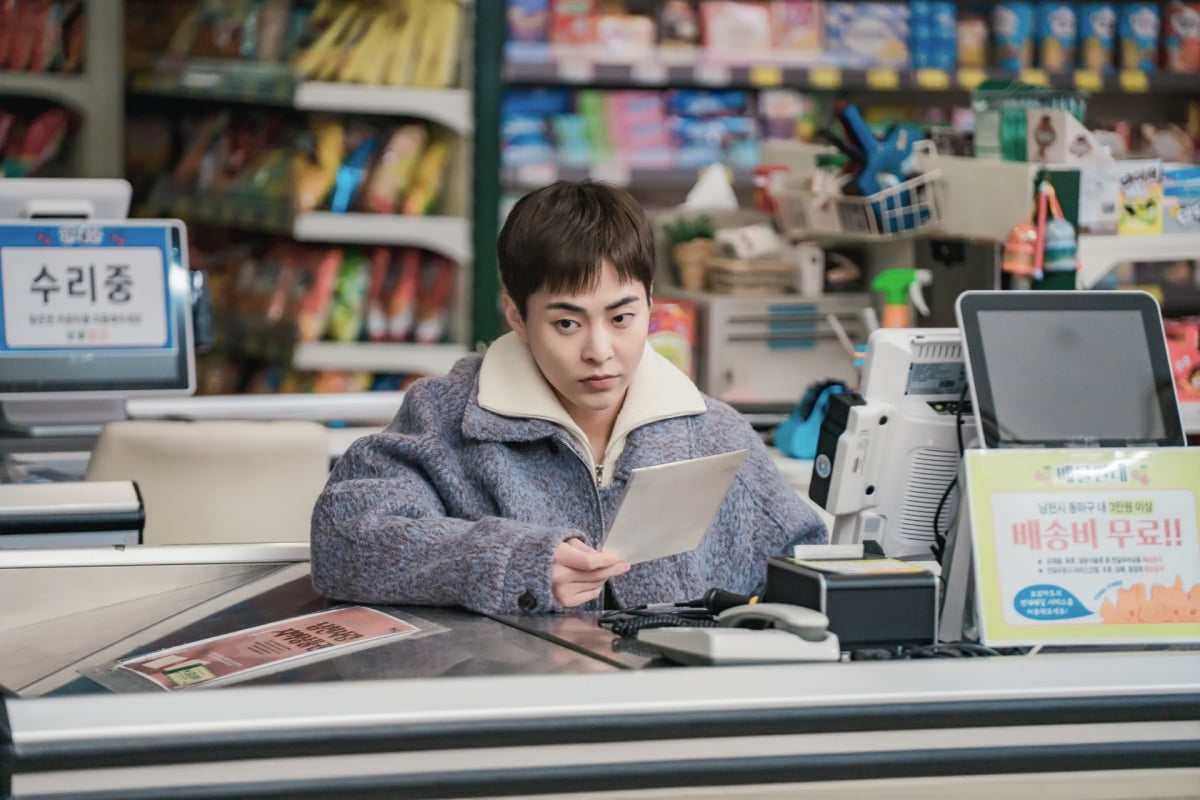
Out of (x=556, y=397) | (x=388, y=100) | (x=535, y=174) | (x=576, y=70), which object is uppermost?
(x=576, y=70)

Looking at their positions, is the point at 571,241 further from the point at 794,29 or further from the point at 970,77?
the point at 970,77

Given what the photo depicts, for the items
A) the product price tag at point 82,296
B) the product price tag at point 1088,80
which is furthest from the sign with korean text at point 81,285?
the product price tag at point 1088,80

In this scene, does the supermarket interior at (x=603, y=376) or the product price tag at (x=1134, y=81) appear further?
the product price tag at (x=1134, y=81)

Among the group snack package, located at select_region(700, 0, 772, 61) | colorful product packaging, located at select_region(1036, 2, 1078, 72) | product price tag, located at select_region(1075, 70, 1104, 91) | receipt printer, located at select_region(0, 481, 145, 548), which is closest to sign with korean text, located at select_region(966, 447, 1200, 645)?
receipt printer, located at select_region(0, 481, 145, 548)

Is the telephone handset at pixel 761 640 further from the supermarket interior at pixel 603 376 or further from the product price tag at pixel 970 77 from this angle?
the product price tag at pixel 970 77

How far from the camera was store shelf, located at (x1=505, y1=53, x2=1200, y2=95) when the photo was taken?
530 cm

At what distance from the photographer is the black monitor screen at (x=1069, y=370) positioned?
172 centimetres

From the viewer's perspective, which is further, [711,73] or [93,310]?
[711,73]

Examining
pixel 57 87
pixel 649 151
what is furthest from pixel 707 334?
pixel 57 87

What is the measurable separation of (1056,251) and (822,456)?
142cm

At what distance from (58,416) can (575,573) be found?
1.87 m

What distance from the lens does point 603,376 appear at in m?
1.88

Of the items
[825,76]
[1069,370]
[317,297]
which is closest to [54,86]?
[317,297]

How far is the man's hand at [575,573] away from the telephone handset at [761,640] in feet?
0.55
